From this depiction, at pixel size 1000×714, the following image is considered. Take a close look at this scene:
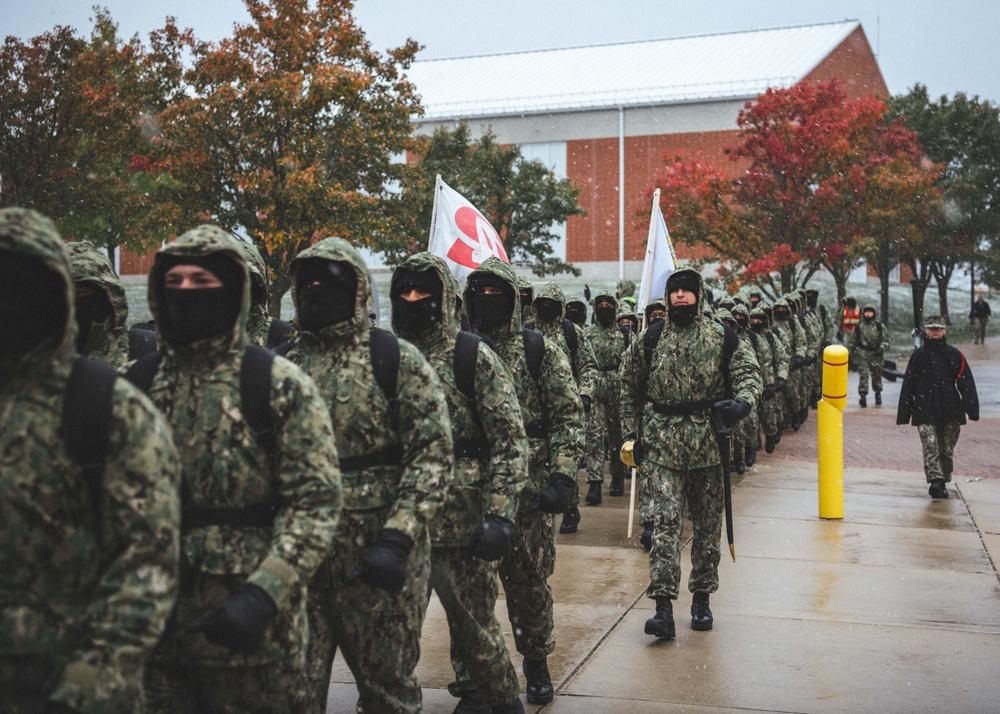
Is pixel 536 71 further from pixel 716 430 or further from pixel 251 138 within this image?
pixel 716 430

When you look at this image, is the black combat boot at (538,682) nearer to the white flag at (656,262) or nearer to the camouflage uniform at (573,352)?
the camouflage uniform at (573,352)

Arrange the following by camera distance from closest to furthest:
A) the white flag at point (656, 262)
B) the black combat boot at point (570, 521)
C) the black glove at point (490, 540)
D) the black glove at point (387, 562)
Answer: the black glove at point (387, 562)
the black glove at point (490, 540)
the black combat boot at point (570, 521)
the white flag at point (656, 262)

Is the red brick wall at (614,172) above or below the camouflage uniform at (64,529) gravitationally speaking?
above

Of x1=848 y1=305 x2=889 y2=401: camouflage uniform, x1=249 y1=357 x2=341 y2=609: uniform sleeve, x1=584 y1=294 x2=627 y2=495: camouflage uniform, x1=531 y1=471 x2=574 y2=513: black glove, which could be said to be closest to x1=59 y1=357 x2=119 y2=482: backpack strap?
x1=249 y1=357 x2=341 y2=609: uniform sleeve

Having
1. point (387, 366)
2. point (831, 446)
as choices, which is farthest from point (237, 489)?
point (831, 446)

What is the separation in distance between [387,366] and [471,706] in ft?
6.50

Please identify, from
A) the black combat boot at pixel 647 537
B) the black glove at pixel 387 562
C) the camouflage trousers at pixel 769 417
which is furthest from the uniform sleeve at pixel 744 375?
the camouflage trousers at pixel 769 417

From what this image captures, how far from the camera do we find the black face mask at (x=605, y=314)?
538 inches

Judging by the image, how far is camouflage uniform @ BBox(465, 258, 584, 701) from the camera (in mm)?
5703

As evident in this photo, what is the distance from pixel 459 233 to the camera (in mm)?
10930

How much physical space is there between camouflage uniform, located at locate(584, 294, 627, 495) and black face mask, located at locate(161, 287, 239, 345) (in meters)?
8.39

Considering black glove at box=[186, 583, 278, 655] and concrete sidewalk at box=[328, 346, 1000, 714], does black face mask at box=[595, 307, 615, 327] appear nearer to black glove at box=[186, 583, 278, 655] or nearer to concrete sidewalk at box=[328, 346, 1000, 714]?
concrete sidewalk at box=[328, 346, 1000, 714]

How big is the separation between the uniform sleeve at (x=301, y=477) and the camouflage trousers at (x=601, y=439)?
873 centimetres

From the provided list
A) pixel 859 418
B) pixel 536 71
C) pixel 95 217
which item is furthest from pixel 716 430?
pixel 536 71
